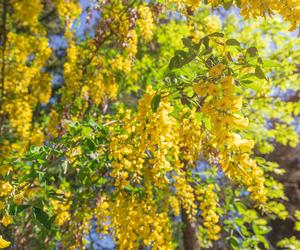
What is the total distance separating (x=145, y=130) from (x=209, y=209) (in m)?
1.72

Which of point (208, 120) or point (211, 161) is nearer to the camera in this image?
point (208, 120)

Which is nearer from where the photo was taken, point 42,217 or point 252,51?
point 252,51

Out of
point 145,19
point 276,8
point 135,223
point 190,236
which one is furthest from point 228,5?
point 190,236

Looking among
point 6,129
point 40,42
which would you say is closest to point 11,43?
point 40,42

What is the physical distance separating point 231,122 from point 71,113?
3.47m

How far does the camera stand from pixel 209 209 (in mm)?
3754

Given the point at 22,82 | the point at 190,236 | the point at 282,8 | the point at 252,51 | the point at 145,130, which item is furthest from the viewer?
the point at 22,82

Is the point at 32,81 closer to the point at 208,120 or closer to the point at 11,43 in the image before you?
the point at 11,43

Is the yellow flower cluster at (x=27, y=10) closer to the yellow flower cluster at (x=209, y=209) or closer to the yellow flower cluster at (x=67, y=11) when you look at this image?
the yellow flower cluster at (x=67, y=11)

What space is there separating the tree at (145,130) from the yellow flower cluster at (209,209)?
1 cm

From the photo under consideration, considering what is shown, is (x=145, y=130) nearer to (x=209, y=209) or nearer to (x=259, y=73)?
(x=259, y=73)

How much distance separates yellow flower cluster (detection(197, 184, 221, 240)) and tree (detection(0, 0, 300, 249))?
1cm

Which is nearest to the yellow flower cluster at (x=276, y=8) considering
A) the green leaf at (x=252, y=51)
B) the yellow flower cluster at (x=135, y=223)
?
the green leaf at (x=252, y=51)

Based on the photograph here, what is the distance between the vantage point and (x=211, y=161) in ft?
11.1
